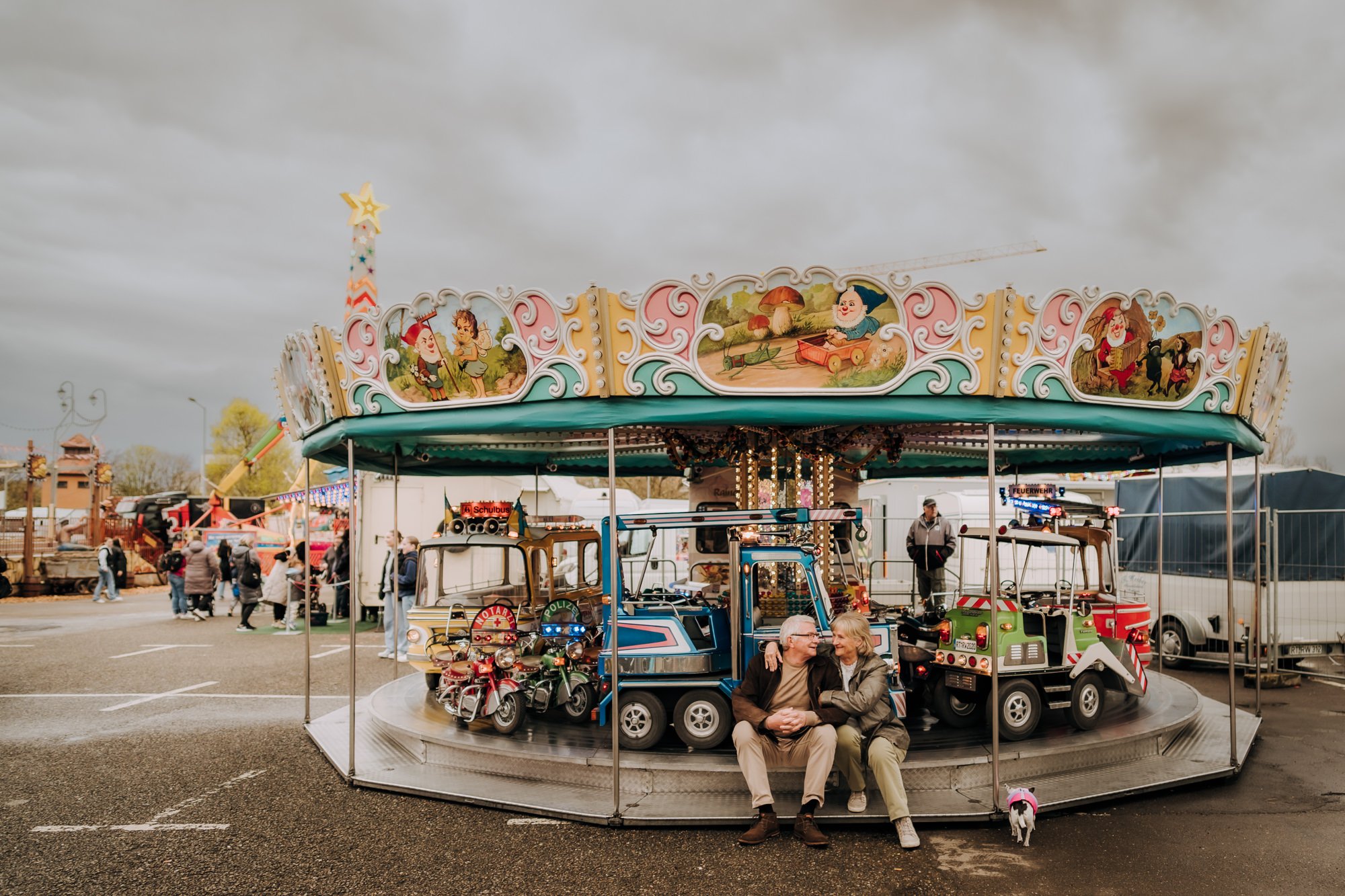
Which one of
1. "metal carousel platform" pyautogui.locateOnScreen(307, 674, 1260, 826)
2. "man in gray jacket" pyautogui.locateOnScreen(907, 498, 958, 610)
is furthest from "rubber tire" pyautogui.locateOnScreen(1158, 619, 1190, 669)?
"metal carousel platform" pyautogui.locateOnScreen(307, 674, 1260, 826)

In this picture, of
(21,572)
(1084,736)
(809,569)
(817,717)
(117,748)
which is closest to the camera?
(817,717)

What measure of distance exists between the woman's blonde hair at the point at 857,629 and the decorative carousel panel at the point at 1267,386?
3.82 metres

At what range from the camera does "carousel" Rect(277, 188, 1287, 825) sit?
5875 millimetres

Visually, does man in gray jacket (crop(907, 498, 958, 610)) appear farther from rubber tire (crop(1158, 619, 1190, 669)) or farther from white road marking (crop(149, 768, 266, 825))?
white road marking (crop(149, 768, 266, 825))

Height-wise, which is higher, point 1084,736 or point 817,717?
point 817,717

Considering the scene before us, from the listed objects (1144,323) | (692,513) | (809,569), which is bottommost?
(809,569)

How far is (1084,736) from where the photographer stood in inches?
285

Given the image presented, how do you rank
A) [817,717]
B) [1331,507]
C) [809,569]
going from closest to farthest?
1. [817,717]
2. [809,569]
3. [1331,507]

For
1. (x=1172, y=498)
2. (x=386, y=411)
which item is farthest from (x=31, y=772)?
(x=1172, y=498)

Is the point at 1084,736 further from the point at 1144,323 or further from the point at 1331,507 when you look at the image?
the point at 1331,507

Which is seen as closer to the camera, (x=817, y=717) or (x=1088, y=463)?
(x=817, y=717)

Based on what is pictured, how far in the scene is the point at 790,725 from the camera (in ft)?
18.4

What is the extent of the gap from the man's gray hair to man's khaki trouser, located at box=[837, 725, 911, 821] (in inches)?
27.4

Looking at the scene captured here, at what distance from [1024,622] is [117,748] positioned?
8438 millimetres
